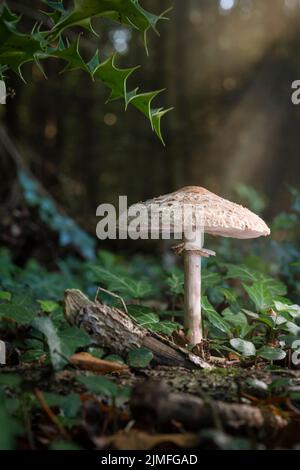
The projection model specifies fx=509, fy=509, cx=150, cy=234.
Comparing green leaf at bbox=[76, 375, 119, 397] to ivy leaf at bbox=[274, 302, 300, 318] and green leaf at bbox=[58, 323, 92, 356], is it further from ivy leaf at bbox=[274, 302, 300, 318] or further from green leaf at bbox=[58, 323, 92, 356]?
ivy leaf at bbox=[274, 302, 300, 318]

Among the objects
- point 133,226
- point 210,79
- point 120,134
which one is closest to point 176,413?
point 133,226

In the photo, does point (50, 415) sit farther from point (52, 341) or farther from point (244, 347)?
point (244, 347)

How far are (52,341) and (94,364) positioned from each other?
7.5 inches

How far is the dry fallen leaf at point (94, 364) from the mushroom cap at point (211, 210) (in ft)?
2.10

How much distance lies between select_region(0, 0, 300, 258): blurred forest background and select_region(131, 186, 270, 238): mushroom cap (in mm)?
6086

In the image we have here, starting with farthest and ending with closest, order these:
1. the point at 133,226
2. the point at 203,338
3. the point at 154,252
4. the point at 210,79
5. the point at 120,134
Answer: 1. the point at 120,134
2. the point at 210,79
3. the point at 154,252
4. the point at 203,338
5. the point at 133,226

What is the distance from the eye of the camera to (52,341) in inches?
66.5

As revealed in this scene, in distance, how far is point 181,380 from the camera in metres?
1.77

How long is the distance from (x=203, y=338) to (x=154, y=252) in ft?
22.4

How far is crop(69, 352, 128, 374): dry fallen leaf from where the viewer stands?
1772 mm

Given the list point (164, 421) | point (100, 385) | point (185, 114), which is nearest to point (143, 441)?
point (164, 421)

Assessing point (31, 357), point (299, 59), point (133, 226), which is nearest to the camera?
point (31, 357)
